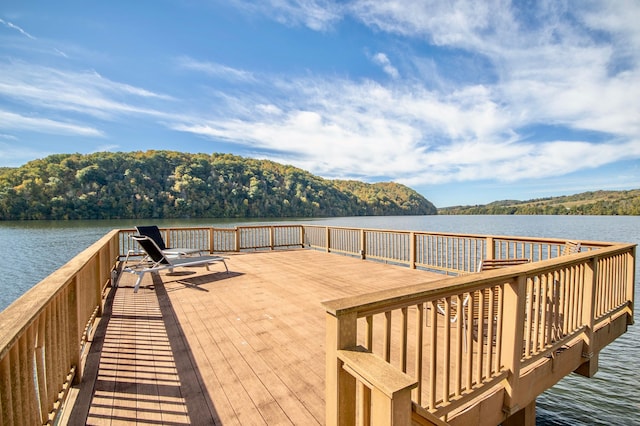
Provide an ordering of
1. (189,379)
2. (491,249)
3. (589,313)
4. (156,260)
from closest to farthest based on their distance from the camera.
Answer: (189,379) < (589,313) < (491,249) < (156,260)

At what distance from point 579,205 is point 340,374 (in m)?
83.0

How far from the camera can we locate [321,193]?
194 feet

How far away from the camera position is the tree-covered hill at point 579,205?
53.5 m

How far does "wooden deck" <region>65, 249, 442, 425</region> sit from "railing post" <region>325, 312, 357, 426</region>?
786 millimetres

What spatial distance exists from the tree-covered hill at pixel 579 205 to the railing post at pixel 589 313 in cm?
6592

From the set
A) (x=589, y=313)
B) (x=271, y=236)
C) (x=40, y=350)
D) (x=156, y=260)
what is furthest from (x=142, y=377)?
(x=271, y=236)

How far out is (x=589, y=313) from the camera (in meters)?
2.94

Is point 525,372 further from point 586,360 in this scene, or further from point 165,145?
point 165,145

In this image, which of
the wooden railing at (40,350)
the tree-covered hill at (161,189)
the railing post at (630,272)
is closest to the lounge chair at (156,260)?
the wooden railing at (40,350)

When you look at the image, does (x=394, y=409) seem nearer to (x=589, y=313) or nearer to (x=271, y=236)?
(x=589, y=313)

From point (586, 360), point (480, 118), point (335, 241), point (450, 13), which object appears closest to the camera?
point (586, 360)

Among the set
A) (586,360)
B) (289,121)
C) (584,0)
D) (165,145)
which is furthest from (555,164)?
(165,145)

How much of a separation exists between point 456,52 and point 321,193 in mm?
46392

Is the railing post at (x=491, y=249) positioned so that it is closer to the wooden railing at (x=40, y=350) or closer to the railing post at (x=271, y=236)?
the wooden railing at (x=40, y=350)
